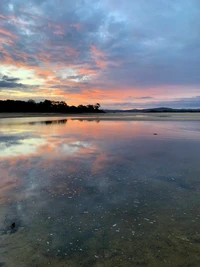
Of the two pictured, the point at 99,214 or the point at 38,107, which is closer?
the point at 99,214

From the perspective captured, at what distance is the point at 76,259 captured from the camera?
10.9 feet

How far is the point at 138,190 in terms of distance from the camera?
19.6ft

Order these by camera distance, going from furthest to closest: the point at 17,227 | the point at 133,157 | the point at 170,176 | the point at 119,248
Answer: the point at 133,157 → the point at 170,176 → the point at 17,227 → the point at 119,248

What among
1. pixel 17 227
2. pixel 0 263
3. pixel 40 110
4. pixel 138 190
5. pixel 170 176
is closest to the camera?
pixel 0 263

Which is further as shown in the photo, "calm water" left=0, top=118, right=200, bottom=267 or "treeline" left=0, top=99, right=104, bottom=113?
"treeline" left=0, top=99, right=104, bottom=113

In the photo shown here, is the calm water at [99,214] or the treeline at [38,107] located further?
the treeline at [38,107]

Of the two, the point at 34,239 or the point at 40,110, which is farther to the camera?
the point at 40,110

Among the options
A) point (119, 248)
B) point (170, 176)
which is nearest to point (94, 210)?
point (119, 248)

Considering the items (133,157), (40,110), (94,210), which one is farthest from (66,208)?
(40,110)

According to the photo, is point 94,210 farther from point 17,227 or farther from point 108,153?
point 108,153

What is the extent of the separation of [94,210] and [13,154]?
7.26m

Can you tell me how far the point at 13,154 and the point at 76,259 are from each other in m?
8.41

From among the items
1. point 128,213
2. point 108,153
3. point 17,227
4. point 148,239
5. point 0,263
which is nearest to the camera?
point 0,263

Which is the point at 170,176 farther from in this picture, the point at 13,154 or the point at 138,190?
the point at 13,154
